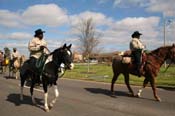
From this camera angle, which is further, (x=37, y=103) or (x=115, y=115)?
(x=37, y=103)

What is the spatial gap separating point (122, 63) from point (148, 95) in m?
1.82

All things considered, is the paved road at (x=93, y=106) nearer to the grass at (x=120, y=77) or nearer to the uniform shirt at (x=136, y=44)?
the uniform shirt at (x=136, y=44)

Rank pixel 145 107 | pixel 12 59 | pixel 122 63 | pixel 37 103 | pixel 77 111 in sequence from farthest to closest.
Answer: pixel 12 59 < pixel 122 63 < pixel 37 103 < pixel 145 107 < pixel 77 111

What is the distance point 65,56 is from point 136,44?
3.86 m

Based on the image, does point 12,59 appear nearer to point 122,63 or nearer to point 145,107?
point 122,63

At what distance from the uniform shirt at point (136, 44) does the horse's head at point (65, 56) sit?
3.64 m

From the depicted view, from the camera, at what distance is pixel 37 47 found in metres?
11.2

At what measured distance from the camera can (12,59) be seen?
2238 centimetres

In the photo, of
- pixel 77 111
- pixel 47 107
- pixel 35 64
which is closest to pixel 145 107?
pixel 77 111

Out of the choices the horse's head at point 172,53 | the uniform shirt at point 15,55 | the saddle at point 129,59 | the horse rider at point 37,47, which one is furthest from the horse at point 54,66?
the uniform shirt at point 15,55

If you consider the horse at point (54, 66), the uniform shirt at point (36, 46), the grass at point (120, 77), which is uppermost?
the uniform shirt at point (36, 46)

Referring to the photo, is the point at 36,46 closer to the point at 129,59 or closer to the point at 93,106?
the point at 93,106

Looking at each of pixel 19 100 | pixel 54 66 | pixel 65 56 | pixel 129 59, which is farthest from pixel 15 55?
pixel 65 56

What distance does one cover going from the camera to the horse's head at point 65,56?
9.95 metres
